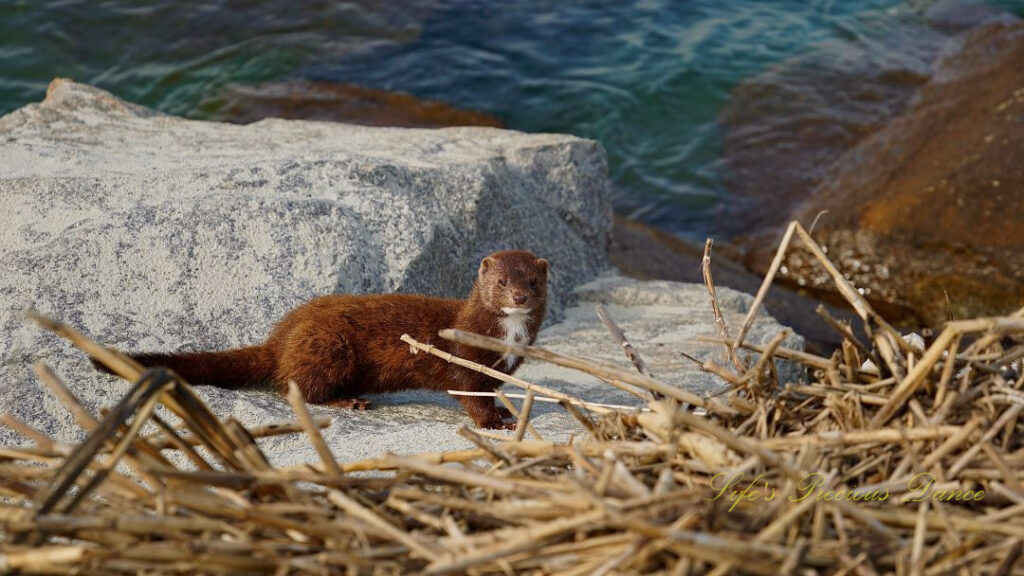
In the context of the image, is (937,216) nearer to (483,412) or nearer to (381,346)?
(483,412)

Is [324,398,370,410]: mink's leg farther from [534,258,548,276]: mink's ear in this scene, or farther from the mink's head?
[534,258,548,276]: mink's ear

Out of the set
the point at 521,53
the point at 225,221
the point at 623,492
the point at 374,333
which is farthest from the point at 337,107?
the point at 623,492

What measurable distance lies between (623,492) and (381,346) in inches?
106

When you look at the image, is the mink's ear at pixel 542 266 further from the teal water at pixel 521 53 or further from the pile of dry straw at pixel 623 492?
the teal water at pixel 521 53

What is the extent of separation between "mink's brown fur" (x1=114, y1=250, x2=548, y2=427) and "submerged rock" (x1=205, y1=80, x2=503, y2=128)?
6196 millimetres

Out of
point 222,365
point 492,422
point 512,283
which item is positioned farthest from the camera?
point 512,283

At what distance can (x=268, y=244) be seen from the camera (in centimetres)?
549

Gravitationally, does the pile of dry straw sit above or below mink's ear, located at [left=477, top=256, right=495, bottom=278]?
above

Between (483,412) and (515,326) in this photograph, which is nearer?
(483,412)

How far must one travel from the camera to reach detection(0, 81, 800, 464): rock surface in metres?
4.68

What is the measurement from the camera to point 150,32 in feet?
42.2

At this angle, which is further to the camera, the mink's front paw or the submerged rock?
the submerged rock

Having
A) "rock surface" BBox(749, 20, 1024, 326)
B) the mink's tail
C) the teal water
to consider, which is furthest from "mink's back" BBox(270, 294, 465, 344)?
the teal water

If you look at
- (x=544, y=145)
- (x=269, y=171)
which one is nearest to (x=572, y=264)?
(x=544, y=145)
